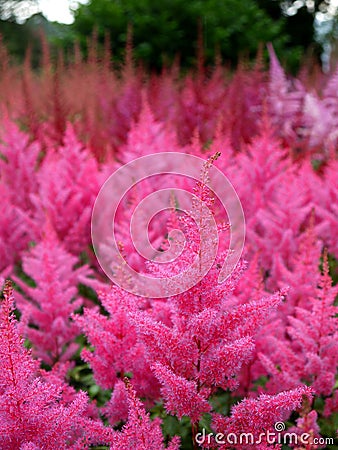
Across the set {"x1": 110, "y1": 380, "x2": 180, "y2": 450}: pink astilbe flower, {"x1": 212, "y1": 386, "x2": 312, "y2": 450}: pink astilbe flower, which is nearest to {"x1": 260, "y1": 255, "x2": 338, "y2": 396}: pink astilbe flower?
{"x1": 212, "y1": 386, "x2": 312, "y2": 450}: pink astilbe flower

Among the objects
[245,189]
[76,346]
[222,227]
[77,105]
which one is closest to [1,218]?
[76,346]

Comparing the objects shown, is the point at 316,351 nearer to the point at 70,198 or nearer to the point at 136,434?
the point at 136,434

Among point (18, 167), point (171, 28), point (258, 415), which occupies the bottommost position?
point (258, 415)

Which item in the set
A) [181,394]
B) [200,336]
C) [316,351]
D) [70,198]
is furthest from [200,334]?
[70,198]

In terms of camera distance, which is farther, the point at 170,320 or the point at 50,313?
the point at 50,313

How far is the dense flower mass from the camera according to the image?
53.6 inches

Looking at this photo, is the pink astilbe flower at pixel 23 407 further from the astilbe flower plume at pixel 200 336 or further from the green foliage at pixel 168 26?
the green foliage at pixel 168 26

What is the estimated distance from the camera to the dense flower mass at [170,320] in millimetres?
1360

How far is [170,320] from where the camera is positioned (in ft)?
6.02

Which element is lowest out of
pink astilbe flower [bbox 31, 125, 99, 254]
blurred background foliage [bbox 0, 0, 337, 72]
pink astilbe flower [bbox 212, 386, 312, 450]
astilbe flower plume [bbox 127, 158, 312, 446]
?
pink astilbe flower [bbox 212, 386, 312, 450]

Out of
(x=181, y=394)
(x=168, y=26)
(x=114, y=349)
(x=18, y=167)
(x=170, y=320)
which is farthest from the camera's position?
(x=168, y=26)

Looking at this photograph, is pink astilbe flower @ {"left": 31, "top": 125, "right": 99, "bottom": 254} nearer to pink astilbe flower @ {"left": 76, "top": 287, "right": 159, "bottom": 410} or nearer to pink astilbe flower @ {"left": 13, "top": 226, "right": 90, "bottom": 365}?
pink astilbe flower @ {"left": 13, "top": 226, "right": 90, "bottom": 365}

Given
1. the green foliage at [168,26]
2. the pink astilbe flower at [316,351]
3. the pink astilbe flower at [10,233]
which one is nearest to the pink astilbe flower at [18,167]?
the pink astilbe flower at [10,233]

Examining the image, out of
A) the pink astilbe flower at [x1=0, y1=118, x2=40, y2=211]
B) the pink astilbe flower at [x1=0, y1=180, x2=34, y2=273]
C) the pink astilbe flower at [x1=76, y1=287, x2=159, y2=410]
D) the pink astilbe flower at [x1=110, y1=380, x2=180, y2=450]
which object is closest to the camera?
the pink astilbe flower at [x1=110, y1=380, x2=180, y2=450]
